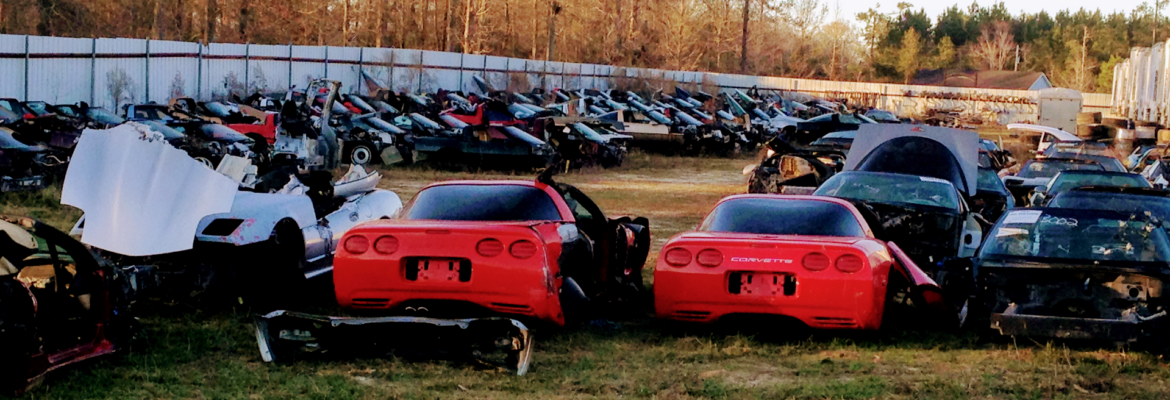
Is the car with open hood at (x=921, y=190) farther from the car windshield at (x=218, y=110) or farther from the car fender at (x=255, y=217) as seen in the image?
the car windshield at (x=218, y=110)

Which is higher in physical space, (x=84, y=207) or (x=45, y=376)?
(x=84, y=207)

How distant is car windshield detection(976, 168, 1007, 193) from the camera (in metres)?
15.5

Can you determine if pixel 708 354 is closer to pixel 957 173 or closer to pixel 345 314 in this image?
pixel 345 314

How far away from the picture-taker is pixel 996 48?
144 meters

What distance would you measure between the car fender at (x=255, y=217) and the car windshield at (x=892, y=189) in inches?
196

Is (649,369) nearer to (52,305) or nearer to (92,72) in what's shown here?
(52,305)

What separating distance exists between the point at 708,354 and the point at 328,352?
2.27m

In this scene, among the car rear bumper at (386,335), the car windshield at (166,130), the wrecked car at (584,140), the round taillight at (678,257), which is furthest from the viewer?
the wrecked car at (584,140)

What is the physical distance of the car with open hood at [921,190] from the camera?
11.2 metres

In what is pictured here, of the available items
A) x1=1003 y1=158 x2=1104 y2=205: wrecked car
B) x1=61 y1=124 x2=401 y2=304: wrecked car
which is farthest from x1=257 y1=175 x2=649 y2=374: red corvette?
x1=1003 y1=158 x2=1104 y2=205: wrecked car

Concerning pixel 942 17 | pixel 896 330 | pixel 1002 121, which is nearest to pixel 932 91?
pixel 1002 121

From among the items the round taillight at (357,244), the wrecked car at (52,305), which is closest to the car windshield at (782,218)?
the round taillight at (357,244)

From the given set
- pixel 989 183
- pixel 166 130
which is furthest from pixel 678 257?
pixel 166 130

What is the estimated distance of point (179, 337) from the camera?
8148 millimetres
